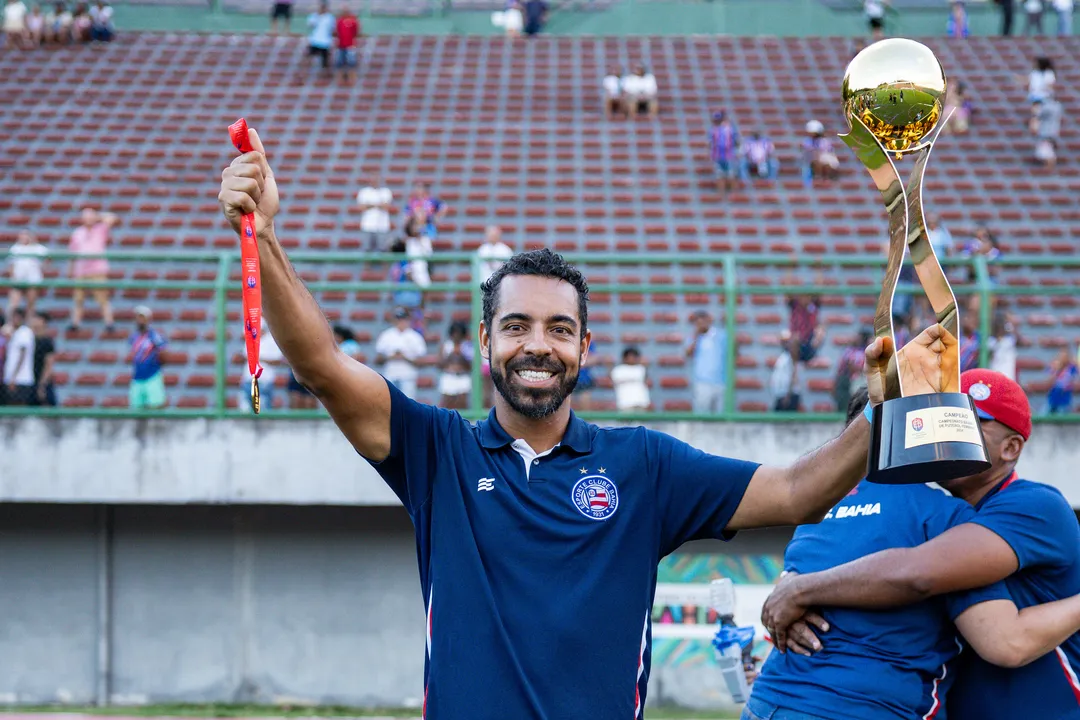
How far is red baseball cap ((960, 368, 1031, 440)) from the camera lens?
3.28 m

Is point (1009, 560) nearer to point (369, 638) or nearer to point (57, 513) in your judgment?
point (369, 638)

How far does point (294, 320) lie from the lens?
9.14 ft

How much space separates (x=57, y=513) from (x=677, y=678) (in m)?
5.39

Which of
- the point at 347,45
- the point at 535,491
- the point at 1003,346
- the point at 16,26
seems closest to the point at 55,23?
the point at 16,26

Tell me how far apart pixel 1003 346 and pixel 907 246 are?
25.4 feet

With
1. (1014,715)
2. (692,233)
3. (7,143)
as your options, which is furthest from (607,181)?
(1014,715)

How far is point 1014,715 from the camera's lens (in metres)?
3.33

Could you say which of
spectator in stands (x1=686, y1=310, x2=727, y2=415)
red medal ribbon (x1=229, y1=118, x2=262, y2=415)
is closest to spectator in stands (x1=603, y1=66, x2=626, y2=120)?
spectator in stands (x1=686, y1=310, x2=727, y2=415)

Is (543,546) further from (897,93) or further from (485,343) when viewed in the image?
(897,93)

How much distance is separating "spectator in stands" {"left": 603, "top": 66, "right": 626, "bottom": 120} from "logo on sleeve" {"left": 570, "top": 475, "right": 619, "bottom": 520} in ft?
62.4

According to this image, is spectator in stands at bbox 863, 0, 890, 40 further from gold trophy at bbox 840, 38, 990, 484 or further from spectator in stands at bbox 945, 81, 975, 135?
gold trophy at bbox 840, 38, 990, 484

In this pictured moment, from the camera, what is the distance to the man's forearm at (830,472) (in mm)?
2879

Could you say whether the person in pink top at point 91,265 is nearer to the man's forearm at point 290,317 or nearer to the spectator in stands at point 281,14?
the man's forearm at point 290,317

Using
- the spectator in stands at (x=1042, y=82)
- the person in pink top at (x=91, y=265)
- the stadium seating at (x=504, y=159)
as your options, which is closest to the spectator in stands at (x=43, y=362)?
the person in pink top at (x=91, y=265)
